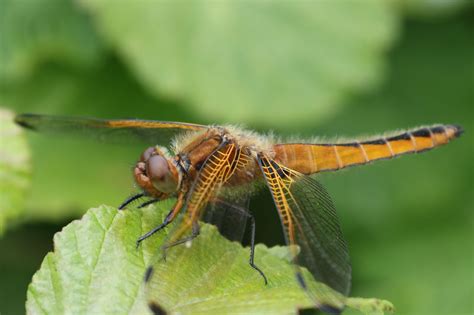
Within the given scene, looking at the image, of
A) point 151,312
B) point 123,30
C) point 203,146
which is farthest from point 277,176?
point 123,30

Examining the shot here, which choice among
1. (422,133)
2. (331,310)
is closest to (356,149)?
(422,133)

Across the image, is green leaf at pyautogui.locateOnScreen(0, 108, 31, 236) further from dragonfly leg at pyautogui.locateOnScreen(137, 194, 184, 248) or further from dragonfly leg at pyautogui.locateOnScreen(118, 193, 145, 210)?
dragonfly leg at pyautogui.locateOnScreen(137, 194, 184, 248)

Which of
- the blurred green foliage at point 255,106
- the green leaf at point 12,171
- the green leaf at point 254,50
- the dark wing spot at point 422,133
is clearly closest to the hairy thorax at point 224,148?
the green leaf at point 12,171

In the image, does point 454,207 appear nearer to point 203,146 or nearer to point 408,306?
point 408,306

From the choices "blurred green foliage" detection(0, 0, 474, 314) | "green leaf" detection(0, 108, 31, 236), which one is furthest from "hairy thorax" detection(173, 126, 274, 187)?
"blurred green foliage" detection(0, 0, 474, 314)

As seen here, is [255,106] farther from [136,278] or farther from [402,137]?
[136,278]
